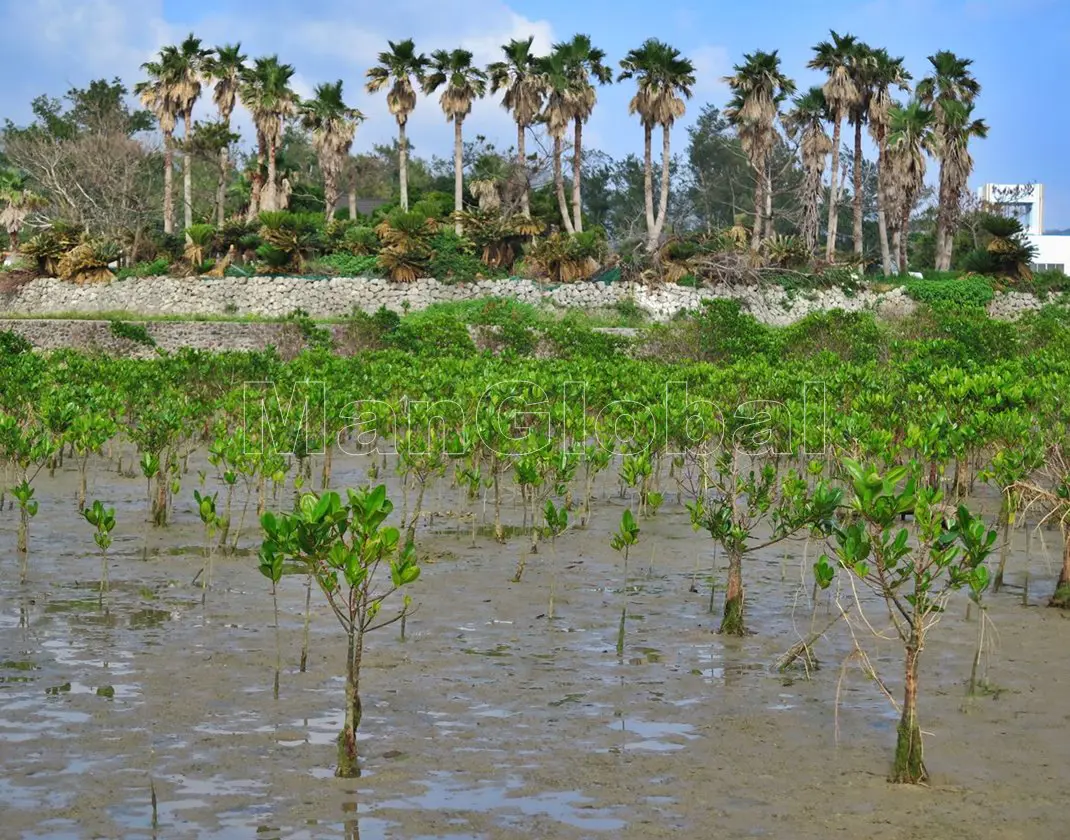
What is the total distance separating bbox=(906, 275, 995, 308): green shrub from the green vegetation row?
75.1 ft

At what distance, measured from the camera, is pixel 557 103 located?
5025 centimetres

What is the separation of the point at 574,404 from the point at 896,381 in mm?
4227

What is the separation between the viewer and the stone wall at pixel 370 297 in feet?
138

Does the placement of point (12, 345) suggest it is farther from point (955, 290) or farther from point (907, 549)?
point (955, 290)

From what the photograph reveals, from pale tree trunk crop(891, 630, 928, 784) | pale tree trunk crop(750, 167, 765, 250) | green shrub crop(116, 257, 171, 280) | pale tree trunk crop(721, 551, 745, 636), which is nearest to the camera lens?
pale tree trunk crop(891, 630, 928, 784)

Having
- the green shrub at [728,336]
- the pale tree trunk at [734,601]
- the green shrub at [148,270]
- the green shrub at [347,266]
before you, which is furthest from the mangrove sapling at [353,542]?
the green shrub at [148,270]

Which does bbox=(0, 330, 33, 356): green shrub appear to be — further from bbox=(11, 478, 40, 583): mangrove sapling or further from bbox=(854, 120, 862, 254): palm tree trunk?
bbox=(854, 120, 862, 254): palm tree trunk

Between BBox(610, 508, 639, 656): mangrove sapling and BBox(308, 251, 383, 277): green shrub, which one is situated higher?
BBox(308, 251, 383, 277): green shrub

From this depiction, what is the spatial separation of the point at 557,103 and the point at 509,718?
44.6 m

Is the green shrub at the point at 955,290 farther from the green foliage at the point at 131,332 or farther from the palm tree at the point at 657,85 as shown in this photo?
the green foliage at the point at 131,332

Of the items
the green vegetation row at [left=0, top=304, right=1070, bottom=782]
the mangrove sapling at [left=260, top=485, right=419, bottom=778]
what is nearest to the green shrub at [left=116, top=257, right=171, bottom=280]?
the green vegetation row at [left=0, top=304, right=1070, bottom=782]

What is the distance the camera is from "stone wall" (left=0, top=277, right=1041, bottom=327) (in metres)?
42.2

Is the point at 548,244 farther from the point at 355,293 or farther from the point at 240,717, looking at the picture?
the point at 240,717

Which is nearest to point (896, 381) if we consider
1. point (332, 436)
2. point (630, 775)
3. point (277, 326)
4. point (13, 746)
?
point (332, 436)
